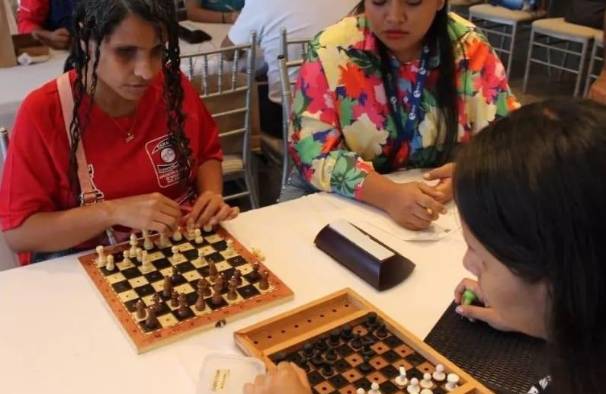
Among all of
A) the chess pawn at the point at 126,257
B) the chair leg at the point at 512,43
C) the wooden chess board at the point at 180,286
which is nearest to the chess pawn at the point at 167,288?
the wooden chess board at the point at 180,286

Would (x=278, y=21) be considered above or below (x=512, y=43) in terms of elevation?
above

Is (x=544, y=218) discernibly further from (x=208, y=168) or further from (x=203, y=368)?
(x=208, y=168)

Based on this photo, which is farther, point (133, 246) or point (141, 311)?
point (133, 246)

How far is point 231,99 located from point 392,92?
3.01 feet

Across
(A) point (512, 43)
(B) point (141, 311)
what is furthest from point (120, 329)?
(A) point (512, 43)

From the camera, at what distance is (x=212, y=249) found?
134 cm

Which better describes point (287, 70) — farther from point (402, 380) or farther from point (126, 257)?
point (402, 380)

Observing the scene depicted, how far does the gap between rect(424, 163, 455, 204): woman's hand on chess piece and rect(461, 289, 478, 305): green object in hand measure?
1.25 feet

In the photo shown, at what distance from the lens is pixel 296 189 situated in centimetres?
183

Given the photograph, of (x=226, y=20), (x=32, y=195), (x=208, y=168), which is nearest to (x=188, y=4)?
(x=226, y=20)

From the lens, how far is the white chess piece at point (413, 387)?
0.96m

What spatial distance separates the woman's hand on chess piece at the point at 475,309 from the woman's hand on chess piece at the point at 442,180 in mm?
365

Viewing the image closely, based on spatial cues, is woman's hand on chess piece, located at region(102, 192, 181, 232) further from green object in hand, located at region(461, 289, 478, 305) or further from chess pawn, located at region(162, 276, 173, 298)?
green object in hand, located at region(461, 289, 478, 305)

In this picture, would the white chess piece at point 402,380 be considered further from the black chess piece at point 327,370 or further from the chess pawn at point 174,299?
the chess pawn at point 174,299
